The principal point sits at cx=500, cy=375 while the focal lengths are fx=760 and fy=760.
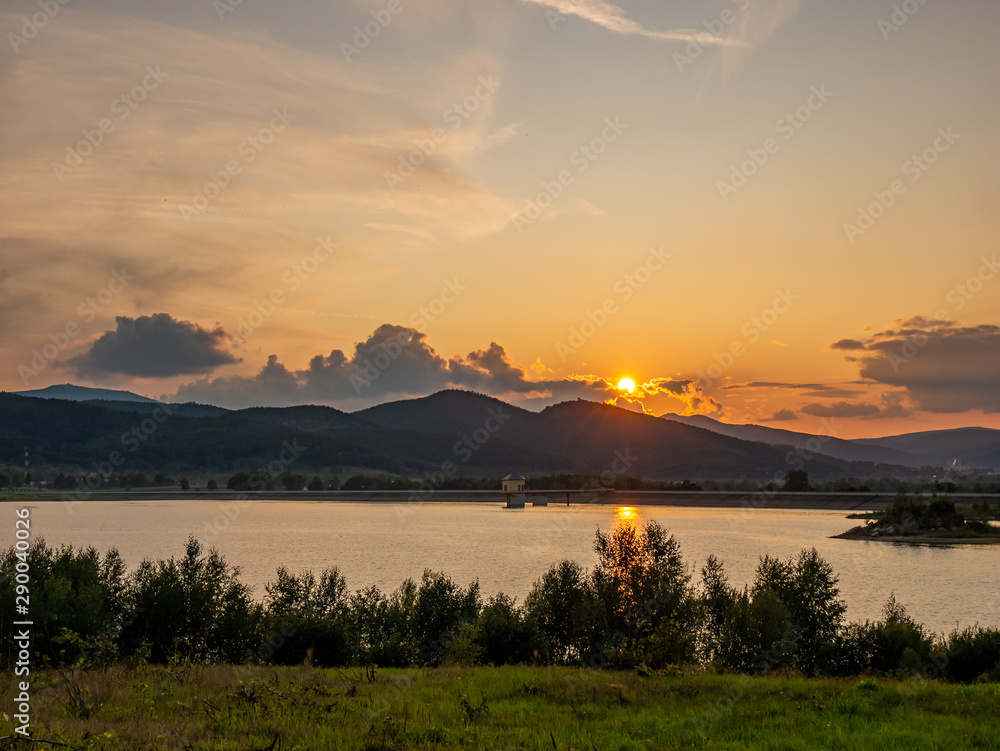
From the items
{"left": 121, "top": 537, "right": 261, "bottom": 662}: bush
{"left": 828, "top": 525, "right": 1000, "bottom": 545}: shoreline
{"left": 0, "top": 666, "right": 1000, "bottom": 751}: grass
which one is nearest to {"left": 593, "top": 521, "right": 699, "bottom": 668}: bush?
{"left": 121, "top": 537, "right": 261, "bottom": 662}: bush

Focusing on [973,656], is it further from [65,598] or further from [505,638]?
[65,598]

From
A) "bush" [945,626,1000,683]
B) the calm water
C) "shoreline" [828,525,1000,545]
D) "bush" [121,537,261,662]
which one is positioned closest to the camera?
"bush" [945,626,1000,683]

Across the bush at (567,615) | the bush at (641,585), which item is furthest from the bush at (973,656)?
the bush at (567,615)

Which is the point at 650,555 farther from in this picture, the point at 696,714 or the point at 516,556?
the point at 516,556

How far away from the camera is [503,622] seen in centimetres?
3825

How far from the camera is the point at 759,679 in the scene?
74.8 feet

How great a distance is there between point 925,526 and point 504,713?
5608 inches

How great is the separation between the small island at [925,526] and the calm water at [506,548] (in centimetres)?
872

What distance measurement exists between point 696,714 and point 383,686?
30.1ft

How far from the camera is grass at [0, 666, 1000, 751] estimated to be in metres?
15.6

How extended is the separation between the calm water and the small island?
28.6ft

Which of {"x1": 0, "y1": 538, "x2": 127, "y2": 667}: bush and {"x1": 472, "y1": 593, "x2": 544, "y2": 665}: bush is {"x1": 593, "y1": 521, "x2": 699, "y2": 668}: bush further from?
{"x1": 0, "y1": 538, "x2": 127, "y2": 667}: bush

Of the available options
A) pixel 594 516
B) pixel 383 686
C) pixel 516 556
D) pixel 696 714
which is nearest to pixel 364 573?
pixel 516 556

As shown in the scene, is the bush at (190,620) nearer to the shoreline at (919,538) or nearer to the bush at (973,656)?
the bush at (973,656)
